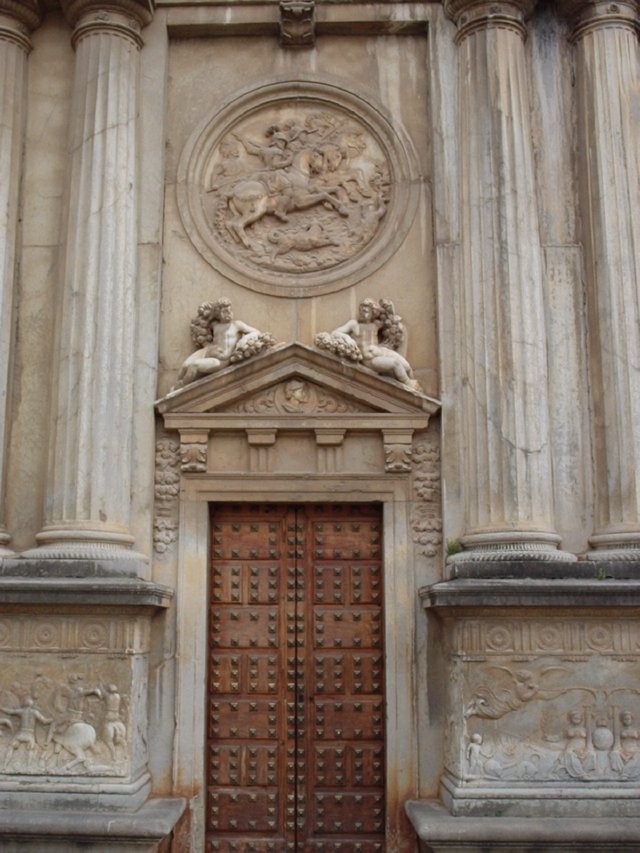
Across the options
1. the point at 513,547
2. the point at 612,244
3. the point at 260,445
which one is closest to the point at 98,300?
the point at 260,445

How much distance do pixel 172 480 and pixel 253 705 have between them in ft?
7.34

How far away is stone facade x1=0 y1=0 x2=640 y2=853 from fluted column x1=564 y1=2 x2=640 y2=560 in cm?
3

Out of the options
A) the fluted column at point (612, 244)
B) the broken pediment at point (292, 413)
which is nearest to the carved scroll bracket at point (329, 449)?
the broken pediment at point (292, 413)

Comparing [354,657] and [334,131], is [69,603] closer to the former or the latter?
[354,657]

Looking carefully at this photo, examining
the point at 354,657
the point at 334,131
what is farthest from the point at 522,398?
the point at 334,131

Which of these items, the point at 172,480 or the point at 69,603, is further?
the point at 172,480

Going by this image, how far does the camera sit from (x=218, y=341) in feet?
31.2

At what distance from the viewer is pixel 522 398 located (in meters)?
8.99

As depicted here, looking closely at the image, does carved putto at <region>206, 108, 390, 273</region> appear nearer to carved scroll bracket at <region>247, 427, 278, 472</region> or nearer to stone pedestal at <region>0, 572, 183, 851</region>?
carved scroll bracket at <region>247, 427, 278, 472</region>

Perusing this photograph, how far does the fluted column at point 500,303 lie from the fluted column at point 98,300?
10.6 feet

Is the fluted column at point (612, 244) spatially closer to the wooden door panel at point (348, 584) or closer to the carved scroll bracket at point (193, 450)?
the wooden door panel at point (348, 584)

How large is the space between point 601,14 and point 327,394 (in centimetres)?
471

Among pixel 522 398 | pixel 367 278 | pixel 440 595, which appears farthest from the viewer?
pixel 367 278

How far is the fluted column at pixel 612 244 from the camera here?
8.91 meters
